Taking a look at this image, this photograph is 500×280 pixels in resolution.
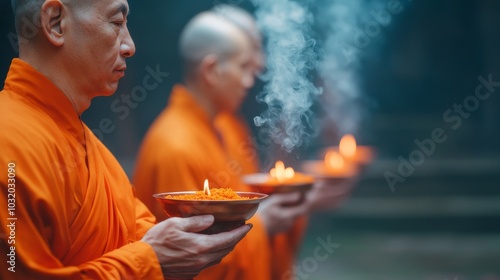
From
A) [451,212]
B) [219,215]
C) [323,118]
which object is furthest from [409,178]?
[219,215]

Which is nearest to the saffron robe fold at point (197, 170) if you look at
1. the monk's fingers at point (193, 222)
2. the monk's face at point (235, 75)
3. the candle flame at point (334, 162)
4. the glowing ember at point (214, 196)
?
the monk's face at point (235, 75)

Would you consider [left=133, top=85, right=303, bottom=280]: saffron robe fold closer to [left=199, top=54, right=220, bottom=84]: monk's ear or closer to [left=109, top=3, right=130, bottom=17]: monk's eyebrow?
[left=199, top=54, right=220, bottom=84]: monk's ear

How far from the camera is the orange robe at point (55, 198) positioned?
64.4 inches

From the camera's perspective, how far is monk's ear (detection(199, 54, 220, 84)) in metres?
3.70

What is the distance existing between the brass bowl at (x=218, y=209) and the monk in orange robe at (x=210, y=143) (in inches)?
51.0

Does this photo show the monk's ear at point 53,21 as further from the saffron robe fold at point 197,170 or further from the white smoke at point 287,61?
the saffron robe fold at point 197,170

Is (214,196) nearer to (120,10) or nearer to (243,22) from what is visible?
(120,10)

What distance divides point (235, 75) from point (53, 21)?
1.99 meters

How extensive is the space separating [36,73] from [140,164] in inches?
66.4

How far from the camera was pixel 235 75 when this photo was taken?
3.76 m

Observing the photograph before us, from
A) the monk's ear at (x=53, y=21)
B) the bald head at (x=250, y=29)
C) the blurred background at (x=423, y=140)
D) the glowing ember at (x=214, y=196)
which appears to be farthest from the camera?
the blurred background at (x=423, y=140)

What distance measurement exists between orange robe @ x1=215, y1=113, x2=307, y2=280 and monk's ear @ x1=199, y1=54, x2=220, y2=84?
0.86 ft

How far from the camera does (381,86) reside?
28.9ft

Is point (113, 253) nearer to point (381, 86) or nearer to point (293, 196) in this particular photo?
point (293, 196)
